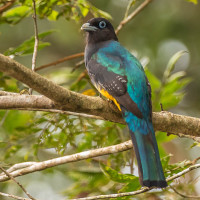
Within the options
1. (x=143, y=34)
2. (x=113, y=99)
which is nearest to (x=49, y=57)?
(x=143, y=34)

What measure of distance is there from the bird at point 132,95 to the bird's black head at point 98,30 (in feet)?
0.95

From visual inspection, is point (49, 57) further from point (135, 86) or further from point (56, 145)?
point (135, 86)

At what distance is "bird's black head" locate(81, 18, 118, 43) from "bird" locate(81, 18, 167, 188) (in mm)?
291

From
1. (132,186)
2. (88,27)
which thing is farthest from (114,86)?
(88,27)

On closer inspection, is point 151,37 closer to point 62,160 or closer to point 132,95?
point 132,95

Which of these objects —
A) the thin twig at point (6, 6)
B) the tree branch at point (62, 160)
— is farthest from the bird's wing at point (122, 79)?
the thin twig at point (6, 6)

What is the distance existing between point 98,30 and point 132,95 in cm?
131

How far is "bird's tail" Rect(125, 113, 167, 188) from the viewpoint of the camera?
3023 millimetres

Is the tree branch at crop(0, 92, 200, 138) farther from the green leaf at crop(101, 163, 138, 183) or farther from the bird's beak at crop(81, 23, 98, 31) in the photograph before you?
the bird's beak at crop(81, 23, 98, 31)

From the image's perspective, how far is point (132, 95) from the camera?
3.43 metres

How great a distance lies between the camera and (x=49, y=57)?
841 centimetres

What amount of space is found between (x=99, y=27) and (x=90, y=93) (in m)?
0.70

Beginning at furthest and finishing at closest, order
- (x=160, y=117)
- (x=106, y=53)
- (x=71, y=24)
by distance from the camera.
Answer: (x=71, y=24) < (x=106, y=53) < (x=160, y=117)

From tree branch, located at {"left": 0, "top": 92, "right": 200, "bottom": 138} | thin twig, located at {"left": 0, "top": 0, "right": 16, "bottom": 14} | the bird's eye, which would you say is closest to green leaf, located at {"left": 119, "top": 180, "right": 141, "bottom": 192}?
tree branch, located at {"left": 0, "top": 92, "right": 200, "bottom": 138}
